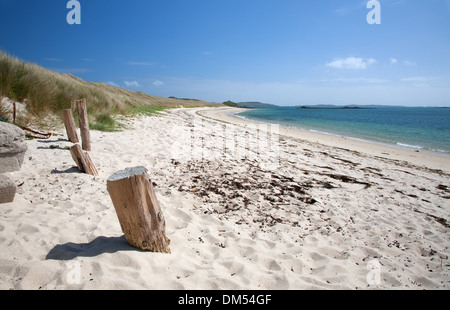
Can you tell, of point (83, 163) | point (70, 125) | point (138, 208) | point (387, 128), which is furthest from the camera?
point (387, 128)

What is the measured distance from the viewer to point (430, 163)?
994 centimetres

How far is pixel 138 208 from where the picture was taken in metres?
2.38

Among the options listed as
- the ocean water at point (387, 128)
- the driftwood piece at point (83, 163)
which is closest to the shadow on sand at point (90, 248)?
the driftwood piece at point (83, 163)

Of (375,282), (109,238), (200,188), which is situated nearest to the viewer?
(375,282)

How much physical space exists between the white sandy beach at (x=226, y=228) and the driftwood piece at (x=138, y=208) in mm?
143

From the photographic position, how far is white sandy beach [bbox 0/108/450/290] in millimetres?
2340

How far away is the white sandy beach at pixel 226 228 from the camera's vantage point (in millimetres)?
2340

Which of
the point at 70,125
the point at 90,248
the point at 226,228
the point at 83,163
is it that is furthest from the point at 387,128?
the point at 90,248

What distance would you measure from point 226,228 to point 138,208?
151 cm

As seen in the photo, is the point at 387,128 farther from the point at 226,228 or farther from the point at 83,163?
the point at 83,163

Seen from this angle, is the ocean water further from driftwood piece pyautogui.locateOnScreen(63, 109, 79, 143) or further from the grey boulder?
the grey boulder

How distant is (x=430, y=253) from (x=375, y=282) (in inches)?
53.9

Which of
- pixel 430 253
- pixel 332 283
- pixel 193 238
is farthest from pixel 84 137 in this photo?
pixel 430 253
